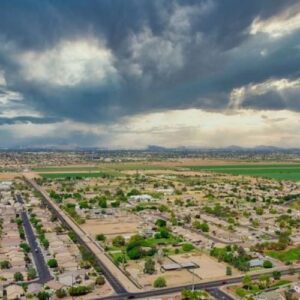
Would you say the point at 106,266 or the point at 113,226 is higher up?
the point at 113,226

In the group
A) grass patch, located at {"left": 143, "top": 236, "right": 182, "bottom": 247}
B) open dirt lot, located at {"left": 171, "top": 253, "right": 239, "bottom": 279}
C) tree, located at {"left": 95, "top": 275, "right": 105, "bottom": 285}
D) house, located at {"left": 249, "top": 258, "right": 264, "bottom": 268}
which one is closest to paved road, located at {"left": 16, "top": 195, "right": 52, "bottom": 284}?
tree, located at {"left": 95, "top": 275, "right": 105, "bottom": 285}

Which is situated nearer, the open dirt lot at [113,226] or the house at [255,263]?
the house at [255,263]

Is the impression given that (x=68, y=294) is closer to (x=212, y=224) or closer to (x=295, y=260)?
(x=295, y=260)

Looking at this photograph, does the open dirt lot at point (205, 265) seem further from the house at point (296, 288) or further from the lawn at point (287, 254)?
the lawn at point (287, 254)

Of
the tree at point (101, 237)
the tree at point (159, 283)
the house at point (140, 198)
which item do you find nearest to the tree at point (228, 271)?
the tree at point (159, 283)

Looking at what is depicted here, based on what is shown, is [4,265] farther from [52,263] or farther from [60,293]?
[60,293]

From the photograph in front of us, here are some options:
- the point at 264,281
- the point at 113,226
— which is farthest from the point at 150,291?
the point at 113,226
